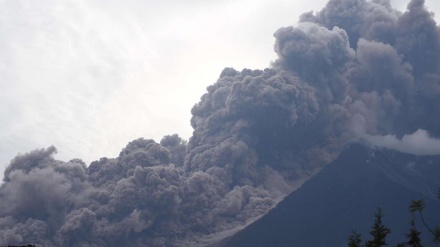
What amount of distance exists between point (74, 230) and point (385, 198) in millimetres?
41146

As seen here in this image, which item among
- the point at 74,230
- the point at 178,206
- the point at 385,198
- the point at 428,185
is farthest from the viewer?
the point at 428,185

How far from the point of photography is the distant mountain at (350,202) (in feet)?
269

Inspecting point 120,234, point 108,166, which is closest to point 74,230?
point 120,234

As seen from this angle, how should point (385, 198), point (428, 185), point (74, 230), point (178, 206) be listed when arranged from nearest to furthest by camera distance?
point (74, 230) < point (178, 206) < point (385, 198) < point (428, 185)

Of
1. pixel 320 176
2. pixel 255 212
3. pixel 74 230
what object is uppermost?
pixel 320 176

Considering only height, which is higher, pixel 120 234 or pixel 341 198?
pixel 341 198

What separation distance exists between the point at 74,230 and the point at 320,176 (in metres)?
35.1

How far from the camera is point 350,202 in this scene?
91000 millimetres

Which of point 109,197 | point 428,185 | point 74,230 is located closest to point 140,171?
point 109,197

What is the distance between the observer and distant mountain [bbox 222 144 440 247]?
8206cm

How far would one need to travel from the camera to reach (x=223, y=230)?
3226 inches

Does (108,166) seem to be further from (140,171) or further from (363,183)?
(363,183)

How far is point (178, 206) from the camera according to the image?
7950 cm

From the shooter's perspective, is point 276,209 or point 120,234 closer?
point 120,234
